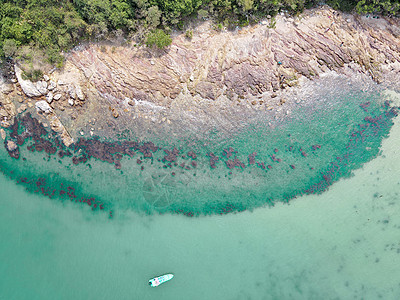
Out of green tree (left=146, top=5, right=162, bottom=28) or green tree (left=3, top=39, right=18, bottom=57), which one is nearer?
green tree (left=146, top=5, right=162, bottom=28)

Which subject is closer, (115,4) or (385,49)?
(115,4)

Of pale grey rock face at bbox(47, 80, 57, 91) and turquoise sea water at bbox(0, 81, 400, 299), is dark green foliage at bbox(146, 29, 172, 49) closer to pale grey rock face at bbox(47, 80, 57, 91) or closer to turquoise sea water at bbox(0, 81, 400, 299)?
pale grey rock face at bbox(47, 80, 57, 91)

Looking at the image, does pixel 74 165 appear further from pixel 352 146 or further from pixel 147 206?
pixel 352 146

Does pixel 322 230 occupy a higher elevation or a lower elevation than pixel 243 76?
lower

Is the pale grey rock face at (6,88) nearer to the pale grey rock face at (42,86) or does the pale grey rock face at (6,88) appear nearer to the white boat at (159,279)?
the pale grey rock face at (42,86)

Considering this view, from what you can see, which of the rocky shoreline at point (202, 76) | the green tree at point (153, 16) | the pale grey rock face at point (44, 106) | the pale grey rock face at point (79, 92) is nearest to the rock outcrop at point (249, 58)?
the rocky shoreline at point (202, 76)

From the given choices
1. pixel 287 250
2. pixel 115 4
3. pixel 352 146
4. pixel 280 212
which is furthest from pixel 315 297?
pixel 115 4

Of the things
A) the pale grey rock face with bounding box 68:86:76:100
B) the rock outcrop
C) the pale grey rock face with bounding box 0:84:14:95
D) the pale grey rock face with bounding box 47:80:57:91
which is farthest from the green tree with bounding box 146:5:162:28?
the pale grey rock face with bounding box 0:84:14:95

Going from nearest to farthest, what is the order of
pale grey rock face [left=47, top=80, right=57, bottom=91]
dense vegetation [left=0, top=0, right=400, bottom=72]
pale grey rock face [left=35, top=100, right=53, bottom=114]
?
1. dense vegetation [left=0, top=0, right=400, bottom=72]
2. pale grey rock face [left=47, top=80, right=57, bottom=91]
3. pale grey rock face [left=35, top=100, right=53, bottom=114]

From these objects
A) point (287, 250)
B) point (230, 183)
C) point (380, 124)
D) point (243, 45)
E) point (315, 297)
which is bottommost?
point (315, 297)
